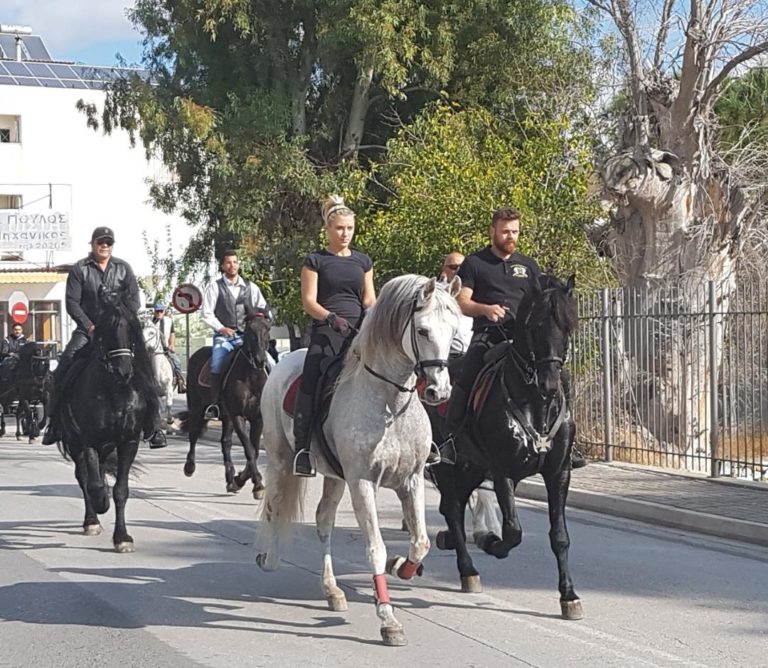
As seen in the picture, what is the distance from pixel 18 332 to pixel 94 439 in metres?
17.0

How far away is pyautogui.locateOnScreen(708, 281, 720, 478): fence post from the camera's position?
1462 cm

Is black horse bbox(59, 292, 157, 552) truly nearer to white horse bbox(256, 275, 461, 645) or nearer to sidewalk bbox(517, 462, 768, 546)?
white horse bbox(256, 275, 461, 645)

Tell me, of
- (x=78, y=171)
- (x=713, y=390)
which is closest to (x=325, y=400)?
(x=713, y=390)

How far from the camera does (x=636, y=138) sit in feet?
66.9

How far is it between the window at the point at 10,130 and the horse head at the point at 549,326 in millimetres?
49757

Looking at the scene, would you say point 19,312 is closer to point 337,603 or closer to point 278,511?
point 278,511

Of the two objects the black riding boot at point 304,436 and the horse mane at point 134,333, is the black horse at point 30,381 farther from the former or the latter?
the black riding boot at point 304,436

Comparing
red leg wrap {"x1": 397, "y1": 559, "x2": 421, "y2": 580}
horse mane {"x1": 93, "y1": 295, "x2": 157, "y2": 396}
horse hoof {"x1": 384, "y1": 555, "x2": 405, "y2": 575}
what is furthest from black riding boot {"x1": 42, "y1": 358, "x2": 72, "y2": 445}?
red leg wrap {"x1": 397, "y1": 559, "x2": 421, "y2": 580}

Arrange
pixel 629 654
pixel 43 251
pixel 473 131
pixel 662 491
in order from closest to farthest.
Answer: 1. pixel 629 654
2. pixel 662 491
3. pixel 473 131
4. pixel 43 251

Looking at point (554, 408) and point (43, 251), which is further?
point (43, 251)

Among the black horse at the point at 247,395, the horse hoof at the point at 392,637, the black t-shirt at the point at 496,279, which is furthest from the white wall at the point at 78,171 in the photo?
the horse hoof at the point at 392,637

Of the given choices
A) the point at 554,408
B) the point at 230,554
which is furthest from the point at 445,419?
the point at 230,554

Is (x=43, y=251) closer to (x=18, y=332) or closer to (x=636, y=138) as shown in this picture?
(x=18, y=332)

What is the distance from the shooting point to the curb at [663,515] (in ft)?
35.9
